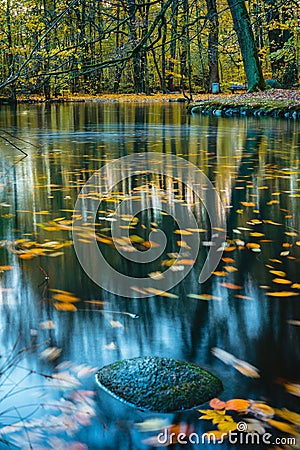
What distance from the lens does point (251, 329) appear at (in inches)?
113

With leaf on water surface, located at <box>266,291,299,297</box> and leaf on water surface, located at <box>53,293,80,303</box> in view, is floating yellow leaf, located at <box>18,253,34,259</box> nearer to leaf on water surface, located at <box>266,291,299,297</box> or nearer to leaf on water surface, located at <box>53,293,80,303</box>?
leaf on water surface, located at <box>53,293,80,303</box>

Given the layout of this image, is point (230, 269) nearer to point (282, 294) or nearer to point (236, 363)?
point (282, 294)

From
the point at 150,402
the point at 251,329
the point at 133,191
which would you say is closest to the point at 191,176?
the point at 133,191

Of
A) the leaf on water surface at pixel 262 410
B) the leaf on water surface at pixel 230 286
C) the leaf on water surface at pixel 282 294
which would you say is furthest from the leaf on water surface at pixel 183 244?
the leaf on water surface at pixel 262 410

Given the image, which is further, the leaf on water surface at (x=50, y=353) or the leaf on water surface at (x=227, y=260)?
the leaf on water surface at (x=227, y=260)

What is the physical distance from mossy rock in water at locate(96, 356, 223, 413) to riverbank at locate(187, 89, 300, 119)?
1438cm

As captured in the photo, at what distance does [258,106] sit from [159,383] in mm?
16104

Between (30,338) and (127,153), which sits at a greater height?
(127,153)

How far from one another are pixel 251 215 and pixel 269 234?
0.66 meters

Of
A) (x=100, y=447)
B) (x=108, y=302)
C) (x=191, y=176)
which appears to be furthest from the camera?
(x=191, y=176)

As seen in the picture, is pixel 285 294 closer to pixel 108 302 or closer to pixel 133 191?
pixel 108 302

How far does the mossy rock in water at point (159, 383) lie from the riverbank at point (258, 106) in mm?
14385

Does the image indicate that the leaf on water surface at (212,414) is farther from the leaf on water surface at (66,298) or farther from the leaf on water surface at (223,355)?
the leaf on water surface at (66,298)

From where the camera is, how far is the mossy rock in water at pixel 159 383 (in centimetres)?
220
